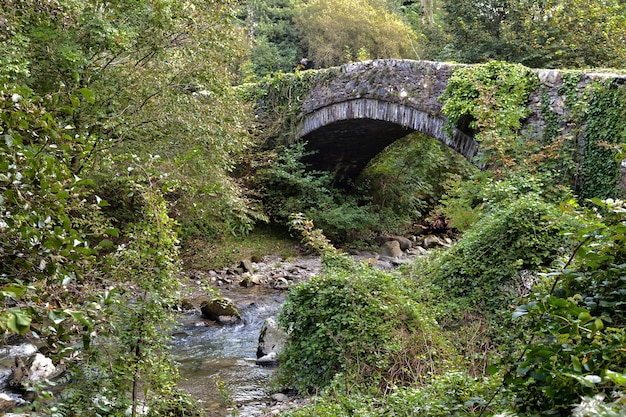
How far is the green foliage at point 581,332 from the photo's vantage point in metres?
1.75

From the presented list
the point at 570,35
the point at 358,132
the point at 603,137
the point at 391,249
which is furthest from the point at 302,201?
the point at 603,137

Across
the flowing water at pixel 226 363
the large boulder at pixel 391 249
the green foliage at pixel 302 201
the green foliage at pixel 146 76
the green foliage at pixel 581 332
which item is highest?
the green foliage at pixel 146 76

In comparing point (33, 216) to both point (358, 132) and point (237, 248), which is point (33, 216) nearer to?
point (237, 248)

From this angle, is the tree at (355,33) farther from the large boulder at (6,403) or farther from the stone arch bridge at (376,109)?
the large boulder at (6,403)

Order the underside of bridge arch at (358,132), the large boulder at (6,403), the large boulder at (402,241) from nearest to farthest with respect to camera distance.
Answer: the large boulder at (6,403)
the underside of bridge arch at (358,132)
the large boulder at (402,241)

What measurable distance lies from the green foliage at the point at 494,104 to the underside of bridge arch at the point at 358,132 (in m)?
0.63

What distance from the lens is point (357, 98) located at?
11352 mm

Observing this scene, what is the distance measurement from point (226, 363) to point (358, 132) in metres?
8.01

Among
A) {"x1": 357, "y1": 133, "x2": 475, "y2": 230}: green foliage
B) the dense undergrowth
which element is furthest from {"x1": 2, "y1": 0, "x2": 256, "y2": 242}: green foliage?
{"x1": 357, "y1": 133, "x2": 475, "y2": 230}: green foliage

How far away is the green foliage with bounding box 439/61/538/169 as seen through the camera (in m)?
7.32

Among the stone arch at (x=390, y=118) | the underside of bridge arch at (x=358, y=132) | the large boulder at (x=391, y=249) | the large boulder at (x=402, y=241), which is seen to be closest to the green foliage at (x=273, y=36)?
the underside of bridge arch at (x=358, y=132)

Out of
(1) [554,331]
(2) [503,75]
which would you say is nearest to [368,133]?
(2) [503,75]

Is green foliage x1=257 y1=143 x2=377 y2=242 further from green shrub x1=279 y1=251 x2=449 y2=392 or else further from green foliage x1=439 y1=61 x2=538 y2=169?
green shrub x1=279 y1=251 x2=449 y2=392

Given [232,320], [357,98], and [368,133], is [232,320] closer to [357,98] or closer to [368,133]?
[357,98]
